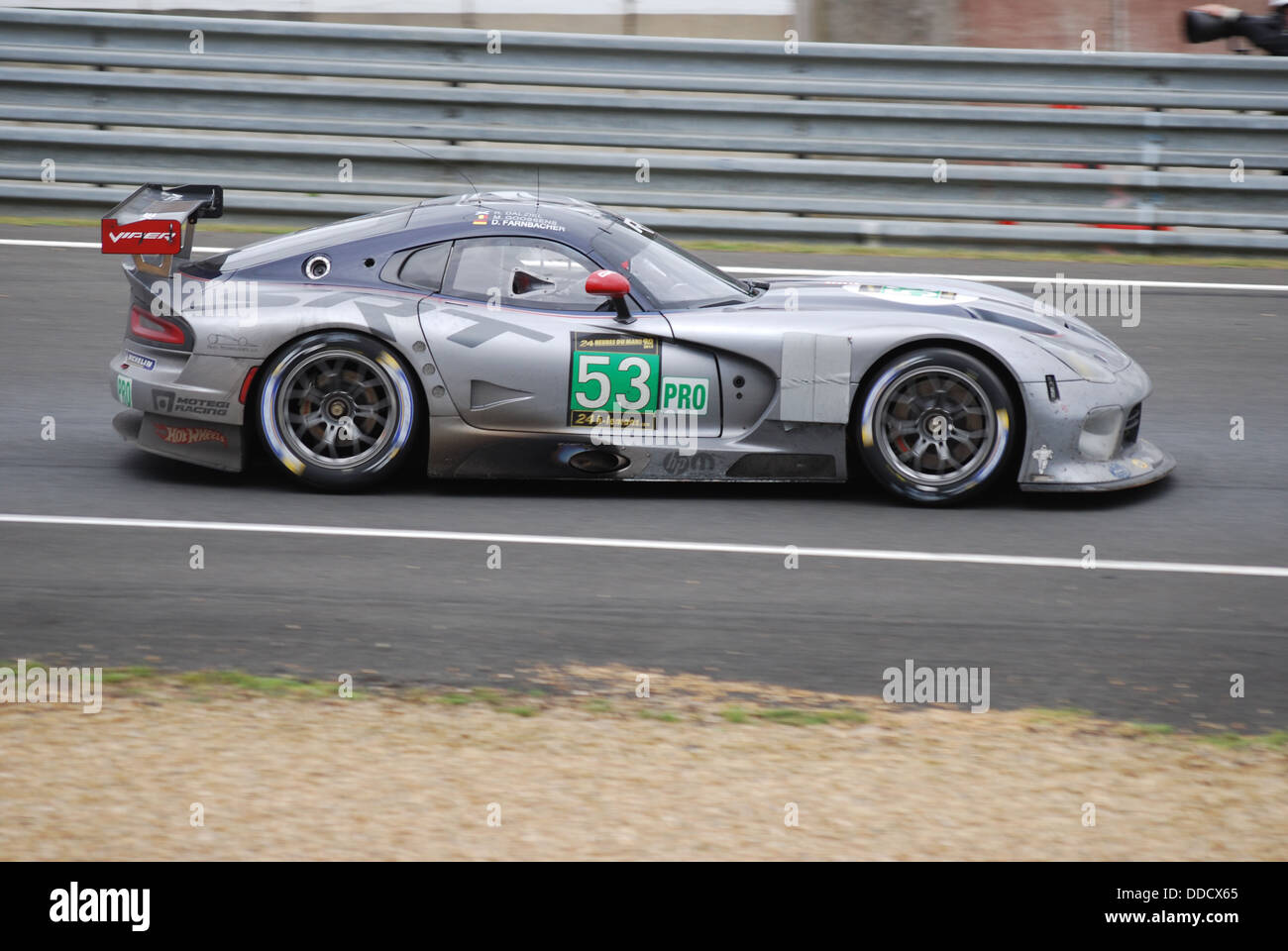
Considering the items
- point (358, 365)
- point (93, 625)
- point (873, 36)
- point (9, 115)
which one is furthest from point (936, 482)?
point (873, 36)

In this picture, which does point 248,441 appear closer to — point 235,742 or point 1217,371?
point 235,742

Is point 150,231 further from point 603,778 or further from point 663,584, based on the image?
point 603,778

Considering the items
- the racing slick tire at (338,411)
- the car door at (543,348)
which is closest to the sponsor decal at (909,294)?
the car door at (543,348)

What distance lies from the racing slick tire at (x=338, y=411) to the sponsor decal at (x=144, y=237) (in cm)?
72

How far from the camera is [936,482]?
669 centimetres

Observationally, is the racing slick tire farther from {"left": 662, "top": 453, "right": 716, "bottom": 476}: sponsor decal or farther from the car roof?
{"left": 662, "top": 453, "right": 716, "bottom": 476}: sponsor decal

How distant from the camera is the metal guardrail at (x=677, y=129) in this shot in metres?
11.5

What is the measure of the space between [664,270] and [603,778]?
10.5 ft

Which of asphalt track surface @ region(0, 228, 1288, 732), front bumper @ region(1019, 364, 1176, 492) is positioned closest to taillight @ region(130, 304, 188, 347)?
asphalt track surface @ region(0, 228, 1288, 732)

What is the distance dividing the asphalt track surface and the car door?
1.47 ft

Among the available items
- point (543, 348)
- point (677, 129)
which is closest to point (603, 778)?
point (543, 348)

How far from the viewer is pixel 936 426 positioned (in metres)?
6.64
